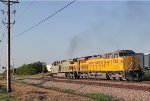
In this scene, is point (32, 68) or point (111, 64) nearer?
point (111, 64)

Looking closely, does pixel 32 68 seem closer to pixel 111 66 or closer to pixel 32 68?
pixel 32 68

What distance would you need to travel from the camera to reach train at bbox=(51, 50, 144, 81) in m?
36.5

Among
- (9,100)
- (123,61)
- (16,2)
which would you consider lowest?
(9,100)

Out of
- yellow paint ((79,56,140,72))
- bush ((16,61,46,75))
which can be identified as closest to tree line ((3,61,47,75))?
bush ((16,61,46,75))

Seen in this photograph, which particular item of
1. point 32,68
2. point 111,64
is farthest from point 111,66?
point 32,68

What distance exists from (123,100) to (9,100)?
650 cm

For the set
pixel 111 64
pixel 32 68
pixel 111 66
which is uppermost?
pixel 111 64

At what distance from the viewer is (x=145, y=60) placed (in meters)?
59.8

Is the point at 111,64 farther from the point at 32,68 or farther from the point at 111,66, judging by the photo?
the point at 32,68

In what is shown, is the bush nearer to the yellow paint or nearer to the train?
the train

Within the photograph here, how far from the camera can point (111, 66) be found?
1538 inches

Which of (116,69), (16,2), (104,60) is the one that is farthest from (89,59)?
(16,2)

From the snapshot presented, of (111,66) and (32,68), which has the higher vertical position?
(111,66)

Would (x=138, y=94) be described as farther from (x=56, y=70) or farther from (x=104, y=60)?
(x=56, y=70)
